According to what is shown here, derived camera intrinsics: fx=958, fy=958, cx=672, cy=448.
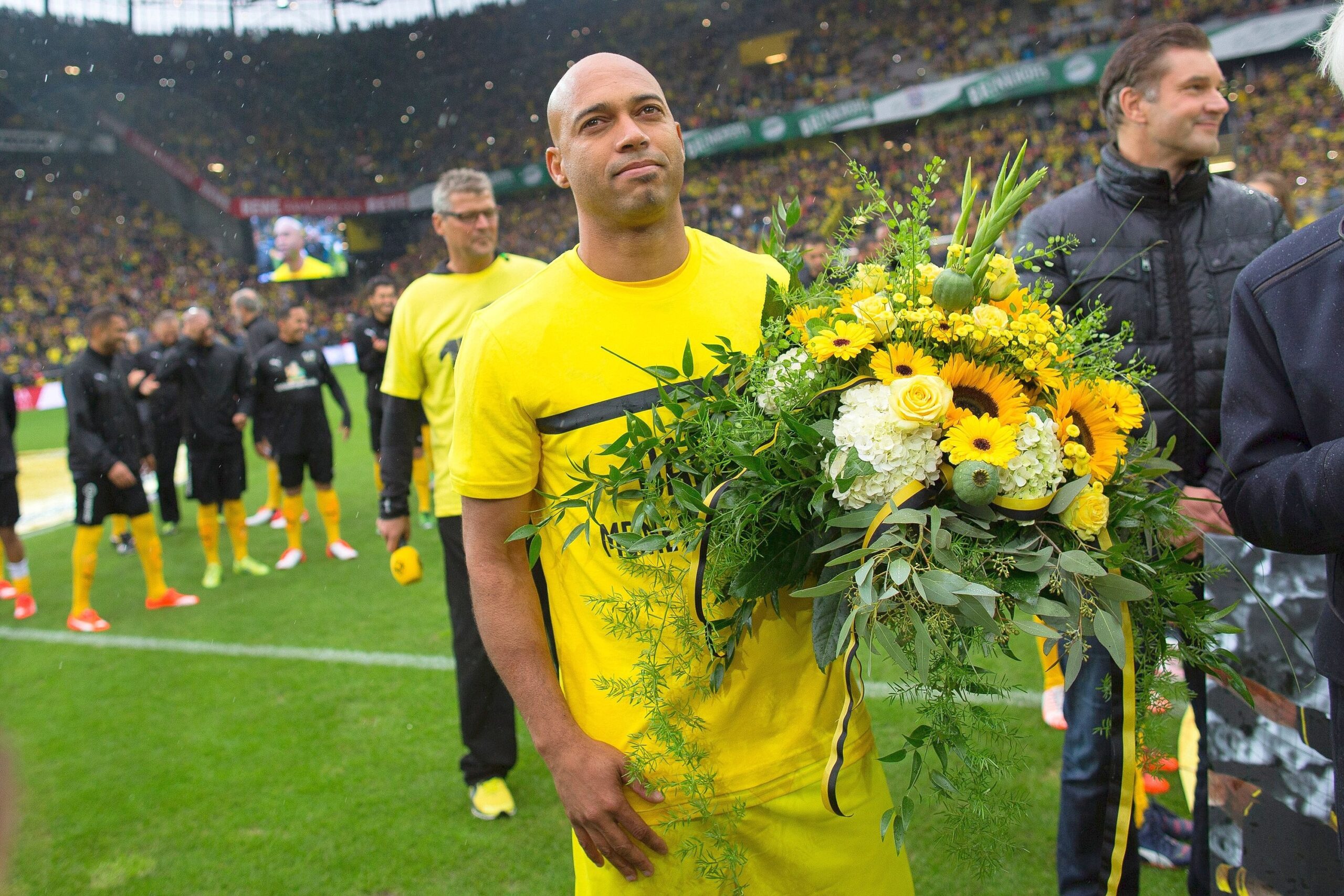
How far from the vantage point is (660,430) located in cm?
167

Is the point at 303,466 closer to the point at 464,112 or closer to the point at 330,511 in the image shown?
the point at 330,511

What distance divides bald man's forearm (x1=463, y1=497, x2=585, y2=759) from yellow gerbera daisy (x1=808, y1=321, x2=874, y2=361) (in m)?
0.68

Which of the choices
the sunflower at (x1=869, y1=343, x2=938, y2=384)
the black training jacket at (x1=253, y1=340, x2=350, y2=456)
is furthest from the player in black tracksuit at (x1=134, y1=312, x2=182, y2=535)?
the sunflower at (x1=869, y1=343, x2=938, y2=384)

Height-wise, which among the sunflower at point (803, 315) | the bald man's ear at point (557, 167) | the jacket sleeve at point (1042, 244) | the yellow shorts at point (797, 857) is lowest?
the yellow shorts at point (797, 857)

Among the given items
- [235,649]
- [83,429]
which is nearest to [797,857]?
[235,649]

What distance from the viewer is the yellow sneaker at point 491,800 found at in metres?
3.70

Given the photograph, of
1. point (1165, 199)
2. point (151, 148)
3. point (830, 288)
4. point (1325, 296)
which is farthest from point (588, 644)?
point (151, 148)

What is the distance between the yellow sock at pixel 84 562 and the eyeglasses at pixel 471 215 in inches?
179

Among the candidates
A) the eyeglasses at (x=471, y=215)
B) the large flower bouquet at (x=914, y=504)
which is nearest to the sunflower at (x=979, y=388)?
the large flower bouquet at (x=914, y=504)

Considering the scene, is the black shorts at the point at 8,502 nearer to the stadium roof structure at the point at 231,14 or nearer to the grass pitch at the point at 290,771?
the grass pitch at the point at 290,771

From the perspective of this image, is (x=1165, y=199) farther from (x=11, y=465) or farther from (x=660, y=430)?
(x=11, y=465)

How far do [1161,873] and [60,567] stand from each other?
9.07 metres

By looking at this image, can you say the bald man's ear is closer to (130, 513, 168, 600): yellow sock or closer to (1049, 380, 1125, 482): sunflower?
(1049, 380, 1125, 482): sunflower

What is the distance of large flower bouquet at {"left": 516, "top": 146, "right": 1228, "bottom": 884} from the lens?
53.2 inches
